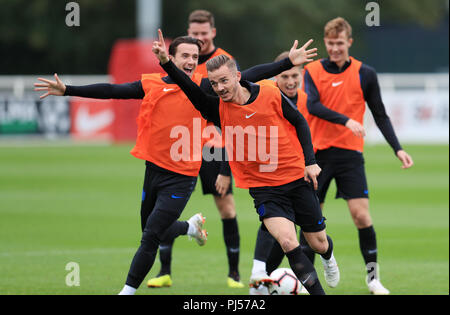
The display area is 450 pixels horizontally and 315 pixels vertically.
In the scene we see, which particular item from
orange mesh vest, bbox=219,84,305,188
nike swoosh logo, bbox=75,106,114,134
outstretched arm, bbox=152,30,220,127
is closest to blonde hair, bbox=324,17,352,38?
orange mesh vest, bbox=219,84,305,188

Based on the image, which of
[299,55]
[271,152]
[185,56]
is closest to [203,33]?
[185,56]

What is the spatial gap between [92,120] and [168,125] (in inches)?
797

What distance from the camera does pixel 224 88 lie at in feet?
21.6

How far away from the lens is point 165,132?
737 centimetres

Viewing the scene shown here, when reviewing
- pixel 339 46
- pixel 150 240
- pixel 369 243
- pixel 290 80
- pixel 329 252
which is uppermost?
pixel 339 46

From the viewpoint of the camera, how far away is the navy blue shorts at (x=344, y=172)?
27.2 ft

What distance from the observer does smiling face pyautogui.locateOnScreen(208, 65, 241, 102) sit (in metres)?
6.56

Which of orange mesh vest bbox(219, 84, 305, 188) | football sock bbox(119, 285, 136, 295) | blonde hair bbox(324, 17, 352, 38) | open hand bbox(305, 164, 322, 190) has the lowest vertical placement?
football sock bbox(119, 285, 136, 295)

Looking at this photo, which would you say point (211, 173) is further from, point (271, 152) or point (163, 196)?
point (271, 152)

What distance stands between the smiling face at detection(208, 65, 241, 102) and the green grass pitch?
2.25 metres

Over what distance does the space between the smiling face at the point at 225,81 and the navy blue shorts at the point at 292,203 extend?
81cm

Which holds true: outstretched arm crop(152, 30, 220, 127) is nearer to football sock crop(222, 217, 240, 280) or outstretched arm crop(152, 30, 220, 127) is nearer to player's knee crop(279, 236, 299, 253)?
player's knee crop(279, 236, 299, 253)

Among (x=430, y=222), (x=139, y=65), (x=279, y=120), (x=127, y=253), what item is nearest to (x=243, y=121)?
(x=279, y=120)

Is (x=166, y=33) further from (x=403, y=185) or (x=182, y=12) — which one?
(x=403, y=185)
